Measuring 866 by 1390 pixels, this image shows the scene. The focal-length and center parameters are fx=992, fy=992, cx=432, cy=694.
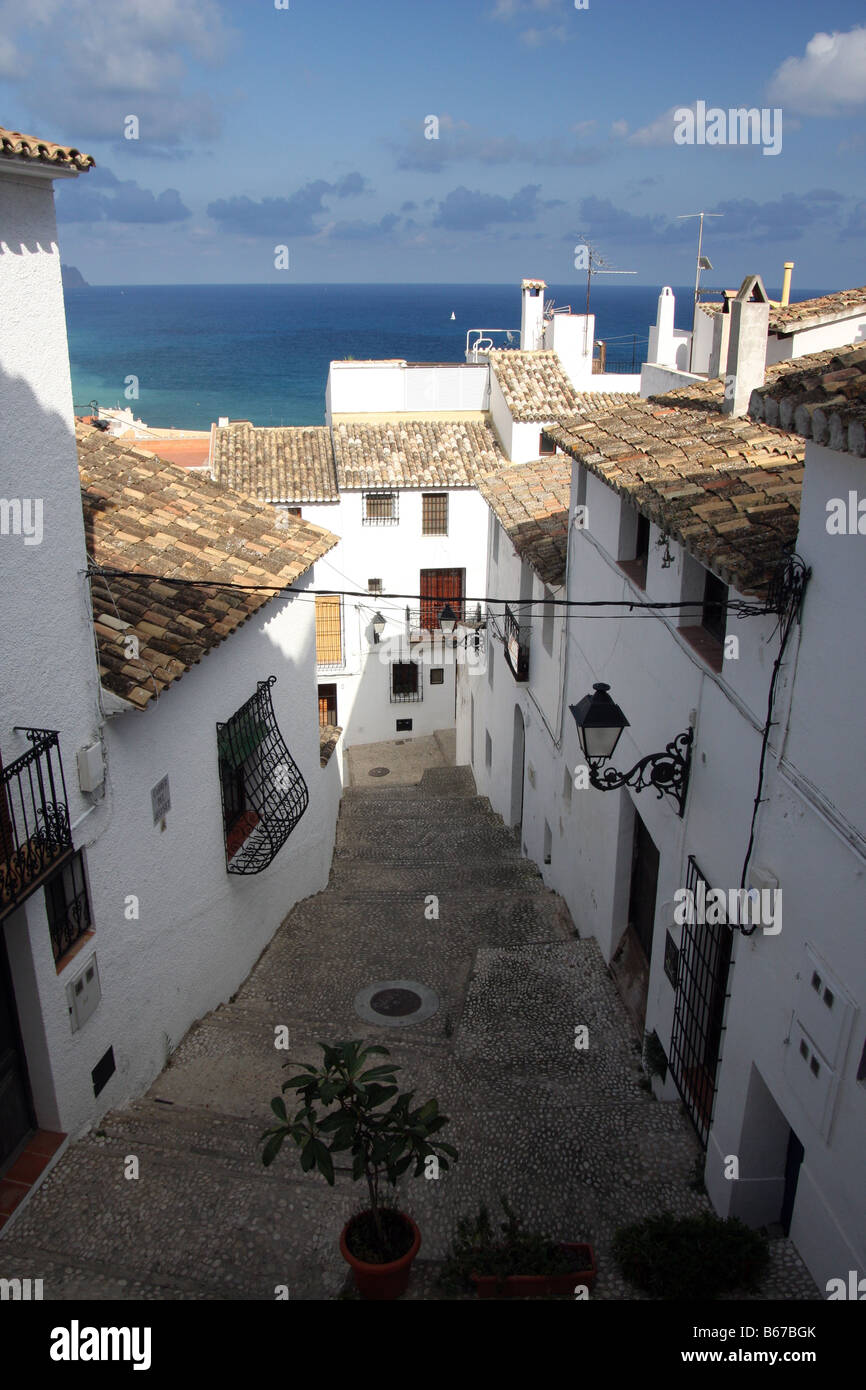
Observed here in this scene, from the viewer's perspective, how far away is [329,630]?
3042 cm

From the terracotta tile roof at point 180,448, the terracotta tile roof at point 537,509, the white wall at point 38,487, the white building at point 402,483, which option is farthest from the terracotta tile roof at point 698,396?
the terracotta tile roof at point 180,448

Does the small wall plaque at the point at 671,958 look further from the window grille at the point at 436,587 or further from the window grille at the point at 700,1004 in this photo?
the window grille at the point at 436,587

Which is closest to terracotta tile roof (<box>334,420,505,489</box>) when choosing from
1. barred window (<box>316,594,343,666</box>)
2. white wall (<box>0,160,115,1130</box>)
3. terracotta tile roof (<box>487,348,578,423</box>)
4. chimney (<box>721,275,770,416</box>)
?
terracotta tile roof (<box>487,348,578,423</box>)

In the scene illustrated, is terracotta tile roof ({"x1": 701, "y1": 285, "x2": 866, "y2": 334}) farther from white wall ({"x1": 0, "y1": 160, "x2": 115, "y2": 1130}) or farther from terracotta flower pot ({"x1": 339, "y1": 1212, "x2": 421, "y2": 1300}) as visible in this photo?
terracotta flower pot ({"x1": 339, "y1": 1212, "x2": 421, "y2": 1300})

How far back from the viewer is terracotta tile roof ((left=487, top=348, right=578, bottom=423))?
28719 mm

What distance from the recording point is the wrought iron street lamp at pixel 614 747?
7953 mm

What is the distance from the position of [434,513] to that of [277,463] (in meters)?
4.98

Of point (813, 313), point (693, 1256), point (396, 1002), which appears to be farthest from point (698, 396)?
point (693, 1256)

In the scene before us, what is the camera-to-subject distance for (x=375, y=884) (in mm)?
16078

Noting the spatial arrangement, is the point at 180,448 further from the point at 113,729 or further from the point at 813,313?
the point at 113,729

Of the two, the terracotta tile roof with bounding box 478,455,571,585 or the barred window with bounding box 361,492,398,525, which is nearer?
the terracotta tile roof with bounding box 478,455,571,585

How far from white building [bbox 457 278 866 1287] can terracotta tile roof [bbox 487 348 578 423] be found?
16.2 metres
